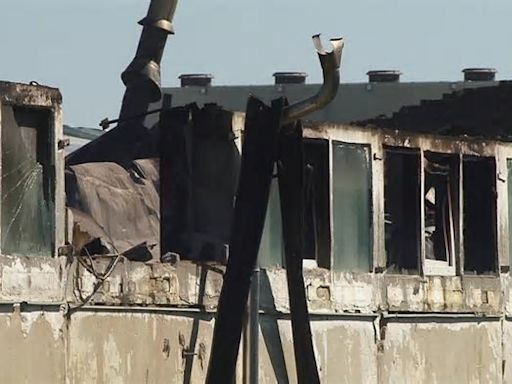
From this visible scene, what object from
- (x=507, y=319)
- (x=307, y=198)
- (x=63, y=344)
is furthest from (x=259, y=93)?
(x=63, y=344)

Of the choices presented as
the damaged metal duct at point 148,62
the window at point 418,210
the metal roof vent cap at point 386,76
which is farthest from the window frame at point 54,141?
the metal roof vent cap at point 386,76

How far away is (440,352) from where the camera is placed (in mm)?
18828

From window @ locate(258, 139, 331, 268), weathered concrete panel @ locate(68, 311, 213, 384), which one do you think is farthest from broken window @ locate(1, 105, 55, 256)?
window @ locate(258, 139, 331, 268)

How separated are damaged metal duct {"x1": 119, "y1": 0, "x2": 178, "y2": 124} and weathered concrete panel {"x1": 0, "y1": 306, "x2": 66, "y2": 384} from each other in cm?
713

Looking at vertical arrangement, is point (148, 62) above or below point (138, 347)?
above

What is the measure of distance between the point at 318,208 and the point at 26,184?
3.72 meters

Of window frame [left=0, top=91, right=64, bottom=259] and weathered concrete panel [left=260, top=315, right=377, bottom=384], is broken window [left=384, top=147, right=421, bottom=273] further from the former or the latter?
window frame [left=0, top=91, right=64, bottom=259]

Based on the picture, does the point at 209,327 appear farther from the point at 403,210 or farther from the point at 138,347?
the point at 403,210

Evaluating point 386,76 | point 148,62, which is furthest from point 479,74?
point 148,62

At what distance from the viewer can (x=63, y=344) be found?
14.4 meters

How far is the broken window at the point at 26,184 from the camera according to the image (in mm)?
14352

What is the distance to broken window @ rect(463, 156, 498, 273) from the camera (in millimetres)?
19812

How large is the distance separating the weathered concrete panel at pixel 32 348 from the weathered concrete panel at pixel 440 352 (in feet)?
14.8

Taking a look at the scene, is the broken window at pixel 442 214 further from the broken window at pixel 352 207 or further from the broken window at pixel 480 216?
the broken window at pixel 352 207
